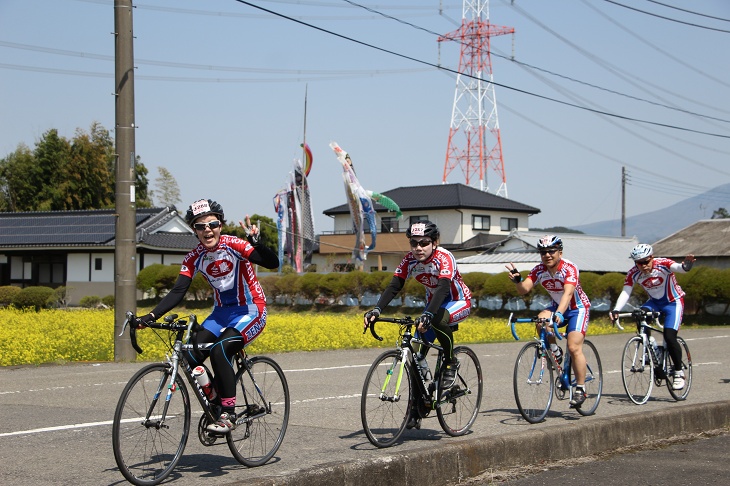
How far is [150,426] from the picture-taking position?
5883 mm

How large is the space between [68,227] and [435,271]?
48219mm

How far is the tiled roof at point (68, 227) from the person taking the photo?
50.4 metres

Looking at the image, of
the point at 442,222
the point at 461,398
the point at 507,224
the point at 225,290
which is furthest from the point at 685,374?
the point at 507,224

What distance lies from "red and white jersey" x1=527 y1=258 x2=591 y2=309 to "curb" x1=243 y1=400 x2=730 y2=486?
1.23m

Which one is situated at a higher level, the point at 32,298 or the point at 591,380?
the point at 32,298

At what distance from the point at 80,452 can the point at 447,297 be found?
340cm

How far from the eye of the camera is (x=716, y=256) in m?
45.0

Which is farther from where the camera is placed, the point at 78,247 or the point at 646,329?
the point at 78,247

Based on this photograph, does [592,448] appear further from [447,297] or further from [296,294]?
[296,294]

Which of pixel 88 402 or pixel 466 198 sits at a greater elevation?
pixel 466 198

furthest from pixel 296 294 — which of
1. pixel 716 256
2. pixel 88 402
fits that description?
pixel 88 402

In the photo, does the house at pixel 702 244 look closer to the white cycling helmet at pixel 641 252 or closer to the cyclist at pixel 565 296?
the white cycling helmet at pixel 641 252

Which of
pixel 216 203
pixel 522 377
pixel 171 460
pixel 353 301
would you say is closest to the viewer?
pixel 171 460

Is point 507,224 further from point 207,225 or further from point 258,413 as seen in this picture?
point 207,225
